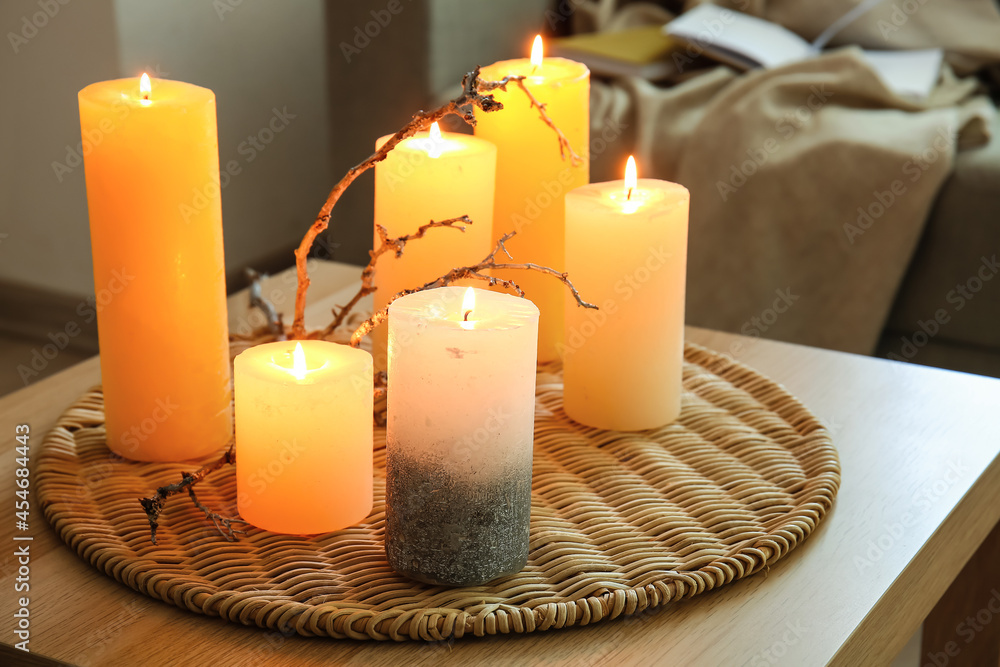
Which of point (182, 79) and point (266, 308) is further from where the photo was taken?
point (182, 79)

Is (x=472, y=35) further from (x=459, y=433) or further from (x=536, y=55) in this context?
(x=459, y=433)

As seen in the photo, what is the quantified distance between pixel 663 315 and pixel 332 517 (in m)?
0.28

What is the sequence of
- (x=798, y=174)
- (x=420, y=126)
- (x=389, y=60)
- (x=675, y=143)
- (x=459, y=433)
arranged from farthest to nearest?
(x=389, y=60)
(x=675, y=143)
(x=798, y=174)
(x=420, y=126)
(x=459, y=433)

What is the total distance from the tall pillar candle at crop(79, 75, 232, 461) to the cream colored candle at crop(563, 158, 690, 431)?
25cm

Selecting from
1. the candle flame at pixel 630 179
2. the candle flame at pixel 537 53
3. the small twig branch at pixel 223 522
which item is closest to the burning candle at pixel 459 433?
the small twig branch at pixel 223 522

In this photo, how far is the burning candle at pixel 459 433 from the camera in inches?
22.0

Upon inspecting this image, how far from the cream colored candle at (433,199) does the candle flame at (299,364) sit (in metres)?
0.18

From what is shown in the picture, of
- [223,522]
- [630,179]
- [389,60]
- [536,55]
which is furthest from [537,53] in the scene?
[389,60]

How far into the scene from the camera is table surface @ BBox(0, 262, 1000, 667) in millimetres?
554

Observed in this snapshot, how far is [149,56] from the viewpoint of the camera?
192cm

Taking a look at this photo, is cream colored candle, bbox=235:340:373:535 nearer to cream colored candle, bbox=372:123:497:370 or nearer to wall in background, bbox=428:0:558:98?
cream colored candle, bbox=372:123:497:370

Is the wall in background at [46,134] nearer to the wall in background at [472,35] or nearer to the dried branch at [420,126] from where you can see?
the wall in background at [472,35]

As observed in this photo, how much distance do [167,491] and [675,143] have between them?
1.41 meters

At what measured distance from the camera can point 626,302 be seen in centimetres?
77
